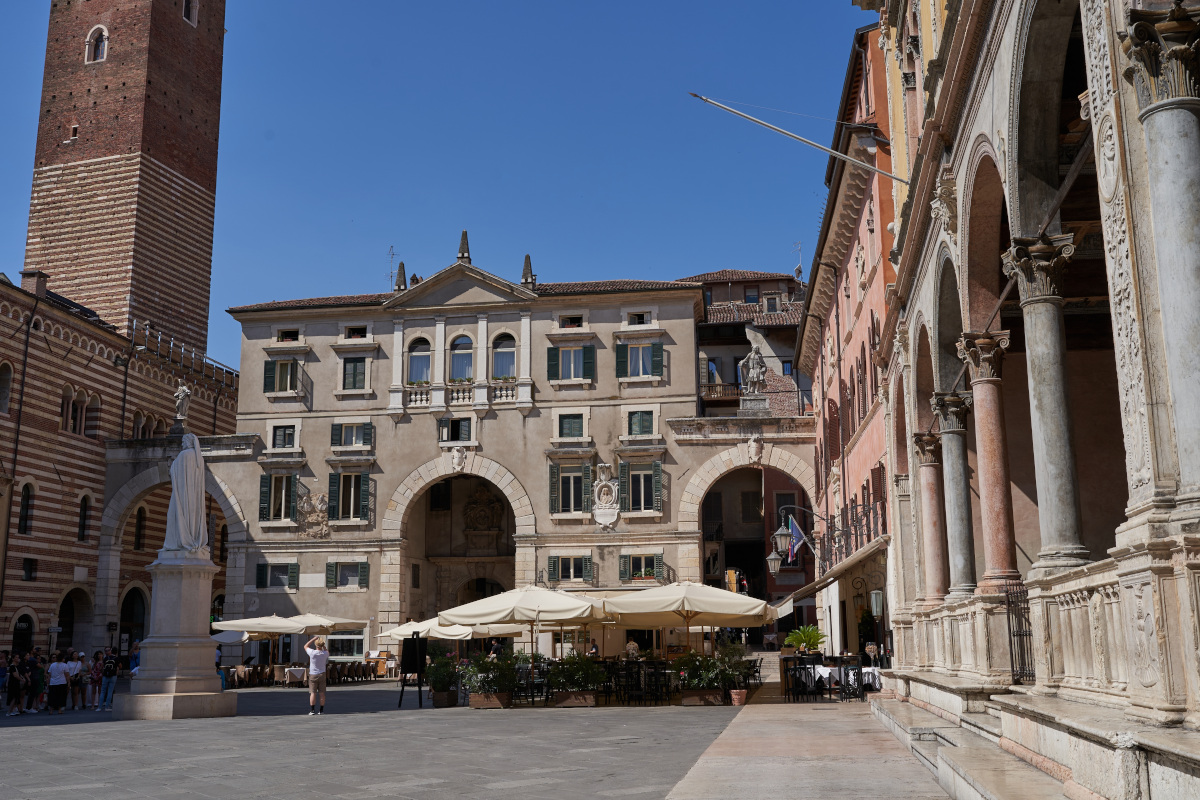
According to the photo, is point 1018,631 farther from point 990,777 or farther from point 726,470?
point 726,470

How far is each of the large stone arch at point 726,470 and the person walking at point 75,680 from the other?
20.1m

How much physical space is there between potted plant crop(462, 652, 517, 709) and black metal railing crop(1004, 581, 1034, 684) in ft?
41.5

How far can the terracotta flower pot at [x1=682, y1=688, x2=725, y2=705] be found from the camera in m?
21.5

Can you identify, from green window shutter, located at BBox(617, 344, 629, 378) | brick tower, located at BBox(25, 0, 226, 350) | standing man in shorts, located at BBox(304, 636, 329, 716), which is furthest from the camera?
brick tower, located at BBox(25, 0, 226, 350)

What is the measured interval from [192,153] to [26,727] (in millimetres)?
39466

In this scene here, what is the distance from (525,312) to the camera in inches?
1608

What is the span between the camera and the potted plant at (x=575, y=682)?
2202 cm

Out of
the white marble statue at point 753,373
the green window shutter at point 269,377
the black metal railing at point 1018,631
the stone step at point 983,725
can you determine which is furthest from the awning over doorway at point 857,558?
the green window shutter at point 269,377

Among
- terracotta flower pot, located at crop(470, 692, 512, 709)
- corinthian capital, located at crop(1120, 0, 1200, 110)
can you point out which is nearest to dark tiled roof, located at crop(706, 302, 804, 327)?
terracotta flower pot, located at crop(470, 692, 512, 709)

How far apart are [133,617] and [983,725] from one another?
41.2 metres

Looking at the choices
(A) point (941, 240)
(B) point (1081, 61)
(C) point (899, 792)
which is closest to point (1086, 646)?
(C) point (899, 792)

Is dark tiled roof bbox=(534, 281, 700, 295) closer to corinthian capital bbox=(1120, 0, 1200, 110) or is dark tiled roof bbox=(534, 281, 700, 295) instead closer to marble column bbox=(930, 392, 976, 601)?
marble column bbox=(930, 392, 976, 601)

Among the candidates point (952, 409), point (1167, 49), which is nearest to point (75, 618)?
point (952, 409)

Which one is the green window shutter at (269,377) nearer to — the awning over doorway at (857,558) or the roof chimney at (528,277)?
the roof chimney at (528,277)
